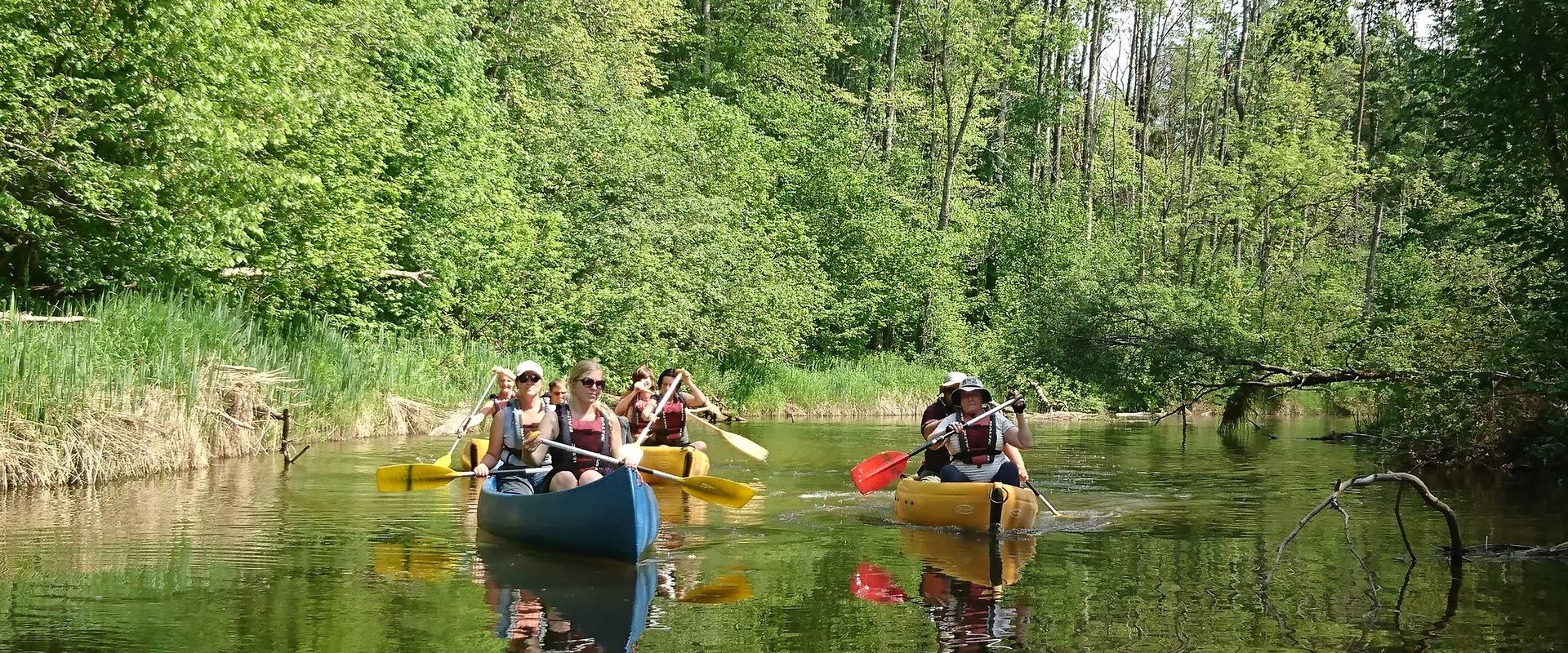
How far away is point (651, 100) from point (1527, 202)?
Answer: 2253 centimetres

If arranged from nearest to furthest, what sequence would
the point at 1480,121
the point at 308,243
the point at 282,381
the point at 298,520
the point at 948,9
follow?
the point at 298,520 → the point at 1480,121 → the point at 282,381 → the point at 308,243 → the point at 948,9

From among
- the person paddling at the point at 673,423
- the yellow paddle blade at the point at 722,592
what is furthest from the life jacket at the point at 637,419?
the yellow paddle blade at the point at 722,592

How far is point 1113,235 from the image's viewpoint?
42.6m

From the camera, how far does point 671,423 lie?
1493 centimetres

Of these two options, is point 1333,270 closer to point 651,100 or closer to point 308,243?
point 651,100

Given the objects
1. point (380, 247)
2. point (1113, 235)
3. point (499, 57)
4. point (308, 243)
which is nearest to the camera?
point (308, 243)

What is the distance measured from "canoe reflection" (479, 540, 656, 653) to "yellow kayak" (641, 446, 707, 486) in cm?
387

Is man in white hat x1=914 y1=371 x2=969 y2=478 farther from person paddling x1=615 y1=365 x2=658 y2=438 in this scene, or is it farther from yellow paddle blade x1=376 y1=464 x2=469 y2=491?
yellow paddle blade x1=376 y1=464 x2=469 y2=491

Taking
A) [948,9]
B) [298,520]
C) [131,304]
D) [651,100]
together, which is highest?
[948,9]

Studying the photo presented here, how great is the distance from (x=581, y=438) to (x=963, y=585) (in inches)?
99.3

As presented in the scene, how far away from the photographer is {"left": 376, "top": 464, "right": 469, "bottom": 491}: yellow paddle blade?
10.0 m

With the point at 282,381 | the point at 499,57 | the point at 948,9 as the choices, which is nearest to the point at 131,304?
the point at 282,381

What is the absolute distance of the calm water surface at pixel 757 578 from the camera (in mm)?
6352

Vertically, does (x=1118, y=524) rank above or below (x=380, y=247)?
below
